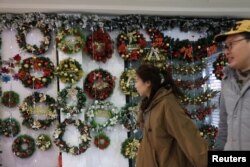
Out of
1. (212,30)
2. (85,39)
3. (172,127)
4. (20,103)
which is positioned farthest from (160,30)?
(172,127)

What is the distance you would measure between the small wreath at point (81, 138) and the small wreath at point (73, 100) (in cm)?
15

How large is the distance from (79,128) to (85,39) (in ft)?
4.42

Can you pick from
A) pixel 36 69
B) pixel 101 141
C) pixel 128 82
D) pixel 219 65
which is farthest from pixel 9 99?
pixel 219 65

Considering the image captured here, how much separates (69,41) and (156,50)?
1364 mm

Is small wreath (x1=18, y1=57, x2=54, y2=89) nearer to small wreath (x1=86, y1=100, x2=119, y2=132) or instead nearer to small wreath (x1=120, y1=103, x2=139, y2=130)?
small wreath (x1=86, y1=100, x2=119, y2=132)

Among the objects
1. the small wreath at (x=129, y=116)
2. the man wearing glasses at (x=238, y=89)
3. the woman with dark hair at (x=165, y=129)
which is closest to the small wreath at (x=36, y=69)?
the small wreath at (x=129, y=116)

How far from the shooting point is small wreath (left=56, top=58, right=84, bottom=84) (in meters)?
4.29

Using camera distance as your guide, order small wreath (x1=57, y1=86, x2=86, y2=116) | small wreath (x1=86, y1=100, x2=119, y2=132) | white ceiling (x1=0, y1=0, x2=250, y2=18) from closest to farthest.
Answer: white ceiling (x1=0, y1=0, x2=250, y2=18), small wreath (x1=57, y1=86, x2=86, y2=116), small wreath (x1=86, y1=100, x2=119, y2=132)

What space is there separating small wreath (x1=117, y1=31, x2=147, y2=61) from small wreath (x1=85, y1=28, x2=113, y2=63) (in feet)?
0.58

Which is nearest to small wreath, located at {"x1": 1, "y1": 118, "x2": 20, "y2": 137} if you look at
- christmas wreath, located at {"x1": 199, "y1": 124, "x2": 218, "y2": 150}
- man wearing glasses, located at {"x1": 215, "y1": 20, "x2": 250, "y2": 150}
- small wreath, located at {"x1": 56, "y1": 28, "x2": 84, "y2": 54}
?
small wreath, located at {"x1": 56, "y1": 28, "x2": 84, "y2": 54}

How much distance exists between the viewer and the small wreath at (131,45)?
15.1 ft

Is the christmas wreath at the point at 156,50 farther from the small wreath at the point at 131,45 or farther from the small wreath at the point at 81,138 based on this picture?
the small wreath at the point at 81,138

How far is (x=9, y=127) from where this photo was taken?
4316mm

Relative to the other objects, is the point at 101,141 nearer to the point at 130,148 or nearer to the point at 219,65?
the point at 130,148
